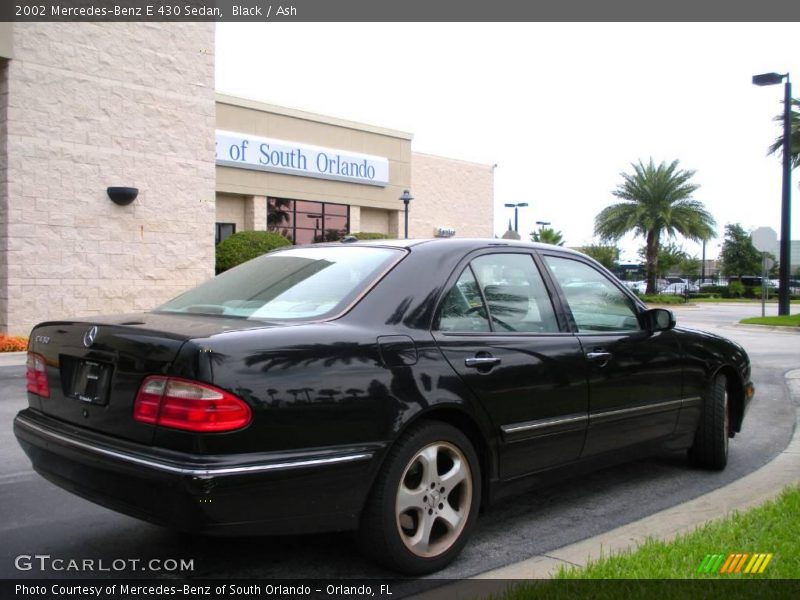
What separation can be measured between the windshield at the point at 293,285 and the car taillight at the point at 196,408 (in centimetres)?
66

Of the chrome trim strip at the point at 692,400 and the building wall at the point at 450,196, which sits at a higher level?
the building wall at the point at 450,196

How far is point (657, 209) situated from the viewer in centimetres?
4434

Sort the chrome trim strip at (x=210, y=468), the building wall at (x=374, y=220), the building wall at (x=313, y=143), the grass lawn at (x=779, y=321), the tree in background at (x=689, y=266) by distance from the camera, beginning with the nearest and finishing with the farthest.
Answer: the chrome trim strip at (x=210, y=468)
the grass lawn at (x=779, y=321)
the building wall at (x=313, y=143)
the building wall at (x=374, y=220)
the tree in background at (x=689, y=266)

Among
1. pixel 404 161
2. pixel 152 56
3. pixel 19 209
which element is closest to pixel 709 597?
pixel 19 209

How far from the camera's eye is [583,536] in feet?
14.4

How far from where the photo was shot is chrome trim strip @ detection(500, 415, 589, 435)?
4.07 metres

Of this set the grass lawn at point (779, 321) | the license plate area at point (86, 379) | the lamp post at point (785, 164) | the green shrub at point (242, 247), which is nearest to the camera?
the license plate area at point (86, 379)

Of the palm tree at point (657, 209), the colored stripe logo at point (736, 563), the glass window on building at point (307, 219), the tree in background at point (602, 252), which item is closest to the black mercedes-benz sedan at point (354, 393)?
the colored stripe logo at point (736, 563)

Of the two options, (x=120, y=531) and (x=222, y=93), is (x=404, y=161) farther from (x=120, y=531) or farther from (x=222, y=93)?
(x=120, y=531)

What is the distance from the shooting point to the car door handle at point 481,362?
3939 mm

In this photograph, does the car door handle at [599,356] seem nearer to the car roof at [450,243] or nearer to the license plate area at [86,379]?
the car roof at [450,243]

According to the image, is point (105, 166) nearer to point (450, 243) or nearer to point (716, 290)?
point (450, 243)

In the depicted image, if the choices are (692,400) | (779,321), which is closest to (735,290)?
(779,321)

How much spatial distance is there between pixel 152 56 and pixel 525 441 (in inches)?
596
